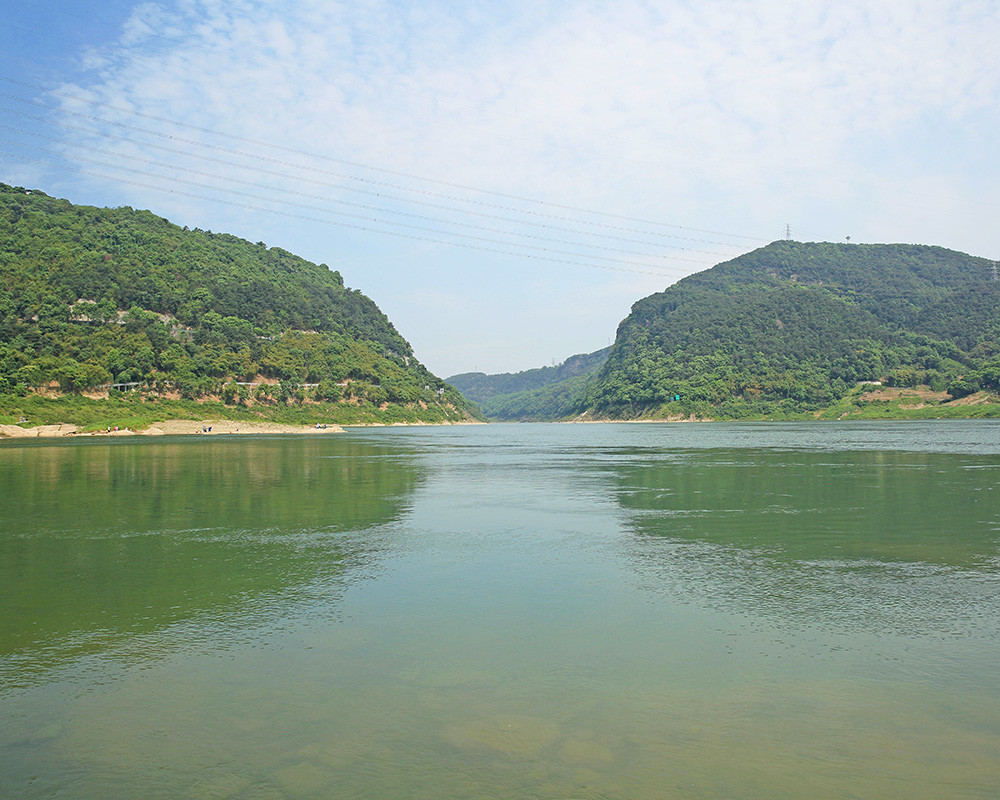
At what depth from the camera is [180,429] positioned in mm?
105750

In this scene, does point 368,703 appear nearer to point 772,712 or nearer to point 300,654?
point 300,654

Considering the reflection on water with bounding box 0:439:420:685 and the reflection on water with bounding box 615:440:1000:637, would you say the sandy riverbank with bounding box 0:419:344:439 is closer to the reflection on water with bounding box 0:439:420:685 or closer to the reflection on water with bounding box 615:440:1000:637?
the reflection on water with bounding box 0:439:420:685

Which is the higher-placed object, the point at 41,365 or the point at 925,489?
the point at 41,365

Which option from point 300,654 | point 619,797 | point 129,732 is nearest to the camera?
point 619,797

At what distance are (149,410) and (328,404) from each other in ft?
144

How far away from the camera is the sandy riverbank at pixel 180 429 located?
85250mm

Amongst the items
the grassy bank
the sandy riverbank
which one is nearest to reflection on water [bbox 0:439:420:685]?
the sandy riverbank

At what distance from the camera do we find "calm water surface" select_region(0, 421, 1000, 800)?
6.45 metres

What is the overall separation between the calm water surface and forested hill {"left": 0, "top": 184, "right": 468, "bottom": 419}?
341 ft

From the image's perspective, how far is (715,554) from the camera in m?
16.3

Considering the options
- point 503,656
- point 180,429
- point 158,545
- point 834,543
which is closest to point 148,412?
point 180,429

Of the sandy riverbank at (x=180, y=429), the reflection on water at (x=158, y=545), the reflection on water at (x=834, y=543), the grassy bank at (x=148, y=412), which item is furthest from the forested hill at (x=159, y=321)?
the reflection on water at (x=834, y=543)

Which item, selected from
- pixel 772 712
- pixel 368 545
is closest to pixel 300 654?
pixel 772 712

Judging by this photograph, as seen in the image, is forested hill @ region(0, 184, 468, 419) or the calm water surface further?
forested hill @ region(0, 184, 468, 419)
